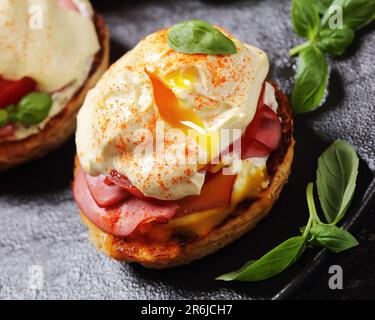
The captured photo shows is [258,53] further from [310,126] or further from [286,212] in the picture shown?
[286,212]

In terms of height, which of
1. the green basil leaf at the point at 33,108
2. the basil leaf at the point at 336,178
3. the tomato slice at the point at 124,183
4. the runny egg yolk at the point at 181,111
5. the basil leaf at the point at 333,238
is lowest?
the green basil leaf at the point at 33,108

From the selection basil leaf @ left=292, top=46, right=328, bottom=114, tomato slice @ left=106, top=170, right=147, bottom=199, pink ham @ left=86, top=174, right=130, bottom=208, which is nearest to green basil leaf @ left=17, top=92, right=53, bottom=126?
pink ham @ left=86, top=174, right=130, bottom=208

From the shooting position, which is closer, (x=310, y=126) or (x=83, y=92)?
(x=310, y=126)

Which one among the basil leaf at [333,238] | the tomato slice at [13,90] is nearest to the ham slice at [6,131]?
the tomato slice at [13,90]

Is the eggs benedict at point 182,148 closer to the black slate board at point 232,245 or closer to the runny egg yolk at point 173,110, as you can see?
the runny egg yolk at point 173,110
